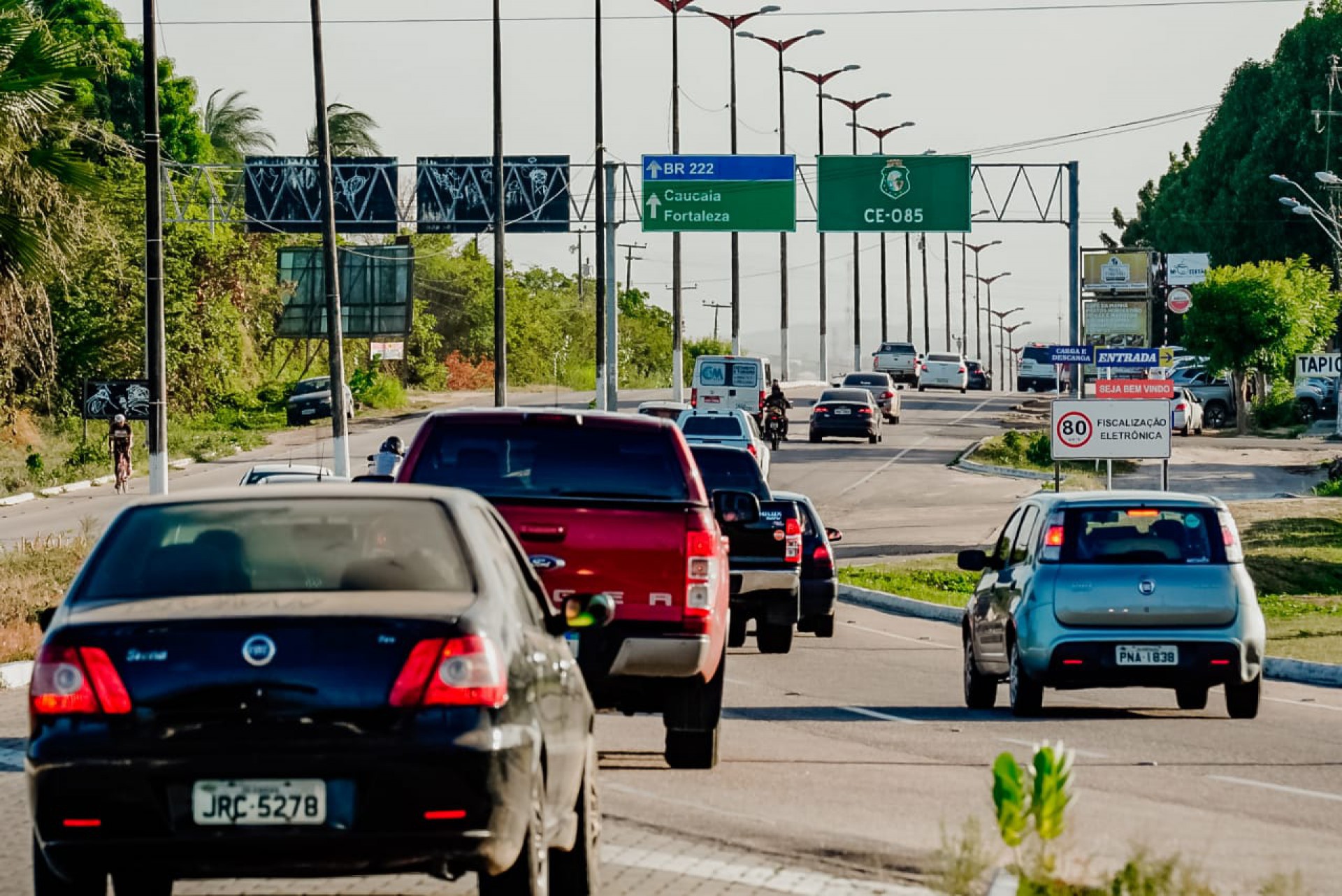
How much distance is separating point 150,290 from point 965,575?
13.0m

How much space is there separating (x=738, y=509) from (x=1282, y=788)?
3894 mm

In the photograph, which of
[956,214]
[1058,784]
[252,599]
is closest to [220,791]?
[252,599]

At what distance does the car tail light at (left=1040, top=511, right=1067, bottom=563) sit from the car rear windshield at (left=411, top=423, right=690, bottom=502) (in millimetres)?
4969

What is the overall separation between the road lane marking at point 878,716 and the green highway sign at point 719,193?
144 ft

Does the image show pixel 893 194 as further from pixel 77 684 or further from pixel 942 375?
pixel 77 684

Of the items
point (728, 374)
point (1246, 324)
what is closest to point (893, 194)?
point (728, 374)

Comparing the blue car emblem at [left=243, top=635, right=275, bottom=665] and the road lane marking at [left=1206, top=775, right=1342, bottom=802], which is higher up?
the blue car emblem at [left=243, top=635, right=275, bottom=665]

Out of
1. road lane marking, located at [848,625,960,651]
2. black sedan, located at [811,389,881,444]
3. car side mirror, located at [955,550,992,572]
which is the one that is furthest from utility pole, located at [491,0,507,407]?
car side mirror, located at [955,550,992,572]

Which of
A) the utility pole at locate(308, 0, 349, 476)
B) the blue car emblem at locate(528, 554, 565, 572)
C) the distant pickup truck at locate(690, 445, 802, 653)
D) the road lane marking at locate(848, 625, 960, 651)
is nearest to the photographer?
the blue car emblem at locate(528, 554, 565, 572)

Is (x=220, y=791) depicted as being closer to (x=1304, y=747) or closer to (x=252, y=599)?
(x=252, y=599)

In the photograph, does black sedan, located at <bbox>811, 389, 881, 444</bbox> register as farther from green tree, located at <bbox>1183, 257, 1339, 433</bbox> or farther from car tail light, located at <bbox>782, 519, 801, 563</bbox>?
car tail light, located at <bbox>782, 519, 801, 563</bbox>

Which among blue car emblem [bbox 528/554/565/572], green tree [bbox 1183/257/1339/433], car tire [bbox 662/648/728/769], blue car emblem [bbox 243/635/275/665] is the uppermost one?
green tree [bbox 1183/257/1339/433]

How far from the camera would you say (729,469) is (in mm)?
24141

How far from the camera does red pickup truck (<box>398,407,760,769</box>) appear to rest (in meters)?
12.3
